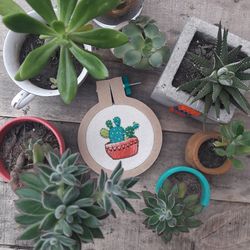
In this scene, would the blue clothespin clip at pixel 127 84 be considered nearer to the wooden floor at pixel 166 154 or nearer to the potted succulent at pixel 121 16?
the wooden floor at pixel 166 154

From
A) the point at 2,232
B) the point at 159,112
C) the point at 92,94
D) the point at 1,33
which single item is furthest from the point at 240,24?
the point at 2,232

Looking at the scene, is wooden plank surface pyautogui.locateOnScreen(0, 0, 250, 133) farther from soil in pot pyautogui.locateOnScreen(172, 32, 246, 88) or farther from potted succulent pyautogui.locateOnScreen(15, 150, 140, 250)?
potted succulent pyautogui.locateOnScreen(15, 150, 140, 250)

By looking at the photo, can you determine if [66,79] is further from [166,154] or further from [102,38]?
[166,154]

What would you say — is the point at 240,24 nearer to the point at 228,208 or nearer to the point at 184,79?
the point at 184,79

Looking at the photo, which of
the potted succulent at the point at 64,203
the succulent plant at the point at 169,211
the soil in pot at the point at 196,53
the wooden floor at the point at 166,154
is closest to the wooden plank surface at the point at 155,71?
the wooden floor at the point at 166,154

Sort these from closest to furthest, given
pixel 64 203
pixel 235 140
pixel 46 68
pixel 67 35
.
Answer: pixel 64 203, pixel 67 35, pixel 235 140, pixel 46 68

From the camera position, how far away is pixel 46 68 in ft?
3.43

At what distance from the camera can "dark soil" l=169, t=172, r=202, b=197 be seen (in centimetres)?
109

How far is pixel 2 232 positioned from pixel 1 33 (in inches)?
20.3

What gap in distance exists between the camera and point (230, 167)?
1116 mm

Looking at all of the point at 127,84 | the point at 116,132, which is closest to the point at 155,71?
the point at 127,84

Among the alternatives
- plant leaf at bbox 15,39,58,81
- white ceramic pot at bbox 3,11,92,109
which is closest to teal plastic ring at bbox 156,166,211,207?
white ceramic pot at bbox 3,11,92,109

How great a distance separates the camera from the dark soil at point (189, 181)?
3.59ft

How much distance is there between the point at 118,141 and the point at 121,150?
2 cm
